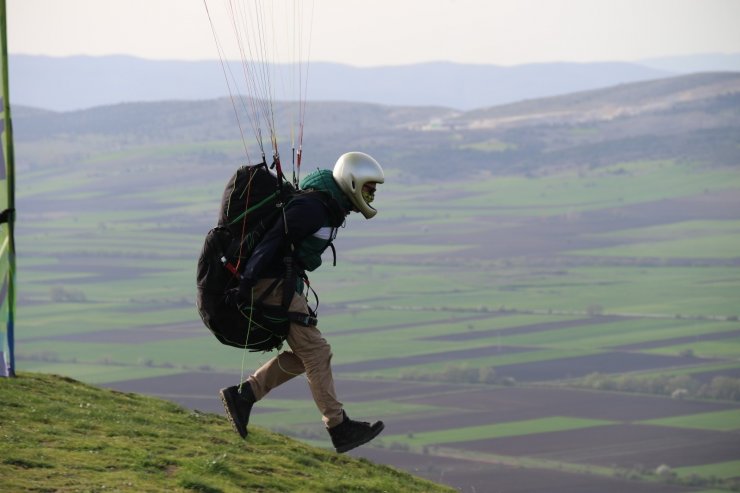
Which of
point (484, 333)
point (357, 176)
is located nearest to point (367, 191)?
point (357, 176)

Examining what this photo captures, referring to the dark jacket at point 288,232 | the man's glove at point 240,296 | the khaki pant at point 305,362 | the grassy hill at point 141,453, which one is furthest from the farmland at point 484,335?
the dark jacket at point 288,232

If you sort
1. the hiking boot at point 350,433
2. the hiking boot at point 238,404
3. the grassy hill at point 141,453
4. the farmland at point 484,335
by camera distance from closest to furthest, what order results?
the grassy hill at point 141,453 → the hiking boot at point 350,433 → the hiking boot at point 238,404 → the farmland at point 484,335

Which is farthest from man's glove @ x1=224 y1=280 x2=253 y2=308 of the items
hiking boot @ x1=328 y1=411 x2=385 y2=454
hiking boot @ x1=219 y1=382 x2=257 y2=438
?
hiking boot @ x1=328 y1=411 x2=385 y2=454

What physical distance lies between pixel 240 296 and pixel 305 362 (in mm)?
799

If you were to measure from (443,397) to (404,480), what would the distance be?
2730 inches

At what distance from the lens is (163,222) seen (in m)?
184

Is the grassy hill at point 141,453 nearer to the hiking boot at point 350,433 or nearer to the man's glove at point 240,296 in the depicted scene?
the hiking boot at point 350,433

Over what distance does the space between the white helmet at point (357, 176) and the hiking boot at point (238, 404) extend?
1733mm

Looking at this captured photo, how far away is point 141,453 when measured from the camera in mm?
10188

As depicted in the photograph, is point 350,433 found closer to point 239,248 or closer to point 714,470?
point 239,248

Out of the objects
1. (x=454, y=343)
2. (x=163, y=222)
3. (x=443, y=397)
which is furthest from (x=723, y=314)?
(x=163, y=222)

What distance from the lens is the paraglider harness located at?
30.6ft

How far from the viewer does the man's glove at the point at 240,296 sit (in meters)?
9.24

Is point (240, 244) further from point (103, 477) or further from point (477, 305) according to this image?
point (477, 305)
